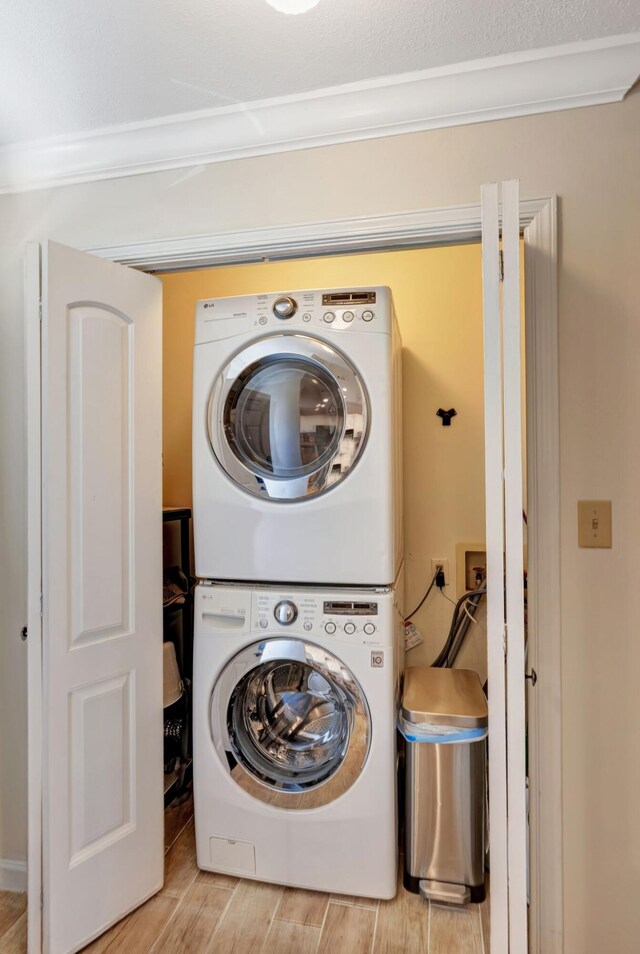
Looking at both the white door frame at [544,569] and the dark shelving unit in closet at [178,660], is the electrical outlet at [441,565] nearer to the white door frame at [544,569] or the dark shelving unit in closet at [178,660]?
the white door frame at [544,569]

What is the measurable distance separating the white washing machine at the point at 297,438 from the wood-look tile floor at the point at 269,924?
1008 mm

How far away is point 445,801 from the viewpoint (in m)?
1.65

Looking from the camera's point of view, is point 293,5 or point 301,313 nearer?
point 293,5

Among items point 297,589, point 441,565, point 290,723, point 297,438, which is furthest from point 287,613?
point 441,565

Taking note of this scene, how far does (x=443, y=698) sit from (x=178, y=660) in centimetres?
118

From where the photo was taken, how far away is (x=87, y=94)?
1.46 m

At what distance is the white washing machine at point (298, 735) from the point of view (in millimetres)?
1607

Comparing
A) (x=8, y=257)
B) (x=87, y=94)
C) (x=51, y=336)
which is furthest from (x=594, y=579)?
(x=8, y=257)

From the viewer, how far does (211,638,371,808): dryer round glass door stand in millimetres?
1634

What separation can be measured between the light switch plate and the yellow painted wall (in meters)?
0.88

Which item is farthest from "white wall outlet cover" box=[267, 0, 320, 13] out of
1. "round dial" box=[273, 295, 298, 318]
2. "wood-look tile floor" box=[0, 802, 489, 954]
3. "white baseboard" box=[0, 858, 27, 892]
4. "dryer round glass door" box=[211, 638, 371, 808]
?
"white baseboard" box=[0, 858, 27, 892]

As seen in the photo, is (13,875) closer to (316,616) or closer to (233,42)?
(316,616)

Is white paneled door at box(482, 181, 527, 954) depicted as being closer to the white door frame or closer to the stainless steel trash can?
the white door frame

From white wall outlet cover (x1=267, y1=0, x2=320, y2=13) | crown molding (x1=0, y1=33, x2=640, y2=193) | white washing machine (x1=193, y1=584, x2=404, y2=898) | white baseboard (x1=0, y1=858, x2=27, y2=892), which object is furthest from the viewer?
white baseboard (x1=0, y1=858, x2=27, y2=892)
